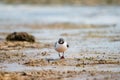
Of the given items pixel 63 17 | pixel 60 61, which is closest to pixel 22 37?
pixel 60 61

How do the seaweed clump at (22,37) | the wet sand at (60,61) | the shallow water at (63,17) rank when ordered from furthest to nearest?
the shallow water at (63,17) < the seaweed clump at (22,37) < the wet sand at (60,61)

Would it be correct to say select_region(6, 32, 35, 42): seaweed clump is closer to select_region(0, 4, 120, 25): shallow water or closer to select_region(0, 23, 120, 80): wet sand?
select_region(0, 23, 120, 80): wet sand

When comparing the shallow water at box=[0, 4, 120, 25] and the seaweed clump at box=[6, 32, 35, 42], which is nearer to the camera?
the seaweed clump at box=[6, 32, 35, 42]

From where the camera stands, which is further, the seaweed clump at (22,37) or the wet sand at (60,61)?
the seaweed clump at (22,37)

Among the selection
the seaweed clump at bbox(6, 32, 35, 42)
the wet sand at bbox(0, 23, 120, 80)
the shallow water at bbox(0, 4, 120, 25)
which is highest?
the shallow water at bbox(0, 4, 120, 25)

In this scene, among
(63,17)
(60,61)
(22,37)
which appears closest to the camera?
(60,61)

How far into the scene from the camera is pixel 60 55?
56.6ft

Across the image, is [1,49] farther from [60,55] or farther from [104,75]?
Answer: [104,75]

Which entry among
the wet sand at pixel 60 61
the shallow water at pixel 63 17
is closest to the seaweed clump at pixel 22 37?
the wet sand at pixel 60 61

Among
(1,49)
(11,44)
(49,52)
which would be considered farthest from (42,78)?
(11,44)

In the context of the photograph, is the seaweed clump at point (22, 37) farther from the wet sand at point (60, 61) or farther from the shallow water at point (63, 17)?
the shallow water at point (63, 17)

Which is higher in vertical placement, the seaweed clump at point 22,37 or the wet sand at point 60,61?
the seaweed clump at point 22,37

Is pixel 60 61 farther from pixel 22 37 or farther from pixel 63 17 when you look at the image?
pixel 63 17

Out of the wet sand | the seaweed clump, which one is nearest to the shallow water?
the seaweed clump
